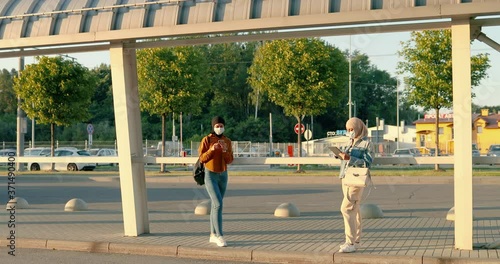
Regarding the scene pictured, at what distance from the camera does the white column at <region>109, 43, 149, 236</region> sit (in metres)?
10.9

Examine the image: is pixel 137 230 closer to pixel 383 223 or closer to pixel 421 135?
pixel 383 223

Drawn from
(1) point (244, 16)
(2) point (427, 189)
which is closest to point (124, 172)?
(1) point (244, 16)

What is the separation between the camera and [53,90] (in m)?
41.2

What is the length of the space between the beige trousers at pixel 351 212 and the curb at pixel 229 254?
35 cm

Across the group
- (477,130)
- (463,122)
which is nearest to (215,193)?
(463,122)

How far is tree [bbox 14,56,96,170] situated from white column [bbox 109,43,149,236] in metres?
30.7

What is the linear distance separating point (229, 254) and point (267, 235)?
1.80 metres

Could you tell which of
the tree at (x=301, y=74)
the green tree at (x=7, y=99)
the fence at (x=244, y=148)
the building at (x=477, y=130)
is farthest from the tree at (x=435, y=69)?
the green tree at (x=7, y=99)

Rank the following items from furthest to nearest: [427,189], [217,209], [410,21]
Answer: [427,189], [217,209], [410,21]

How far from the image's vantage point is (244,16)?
9773 mm

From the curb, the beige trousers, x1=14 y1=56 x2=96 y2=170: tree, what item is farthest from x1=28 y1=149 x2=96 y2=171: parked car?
the beige trousers

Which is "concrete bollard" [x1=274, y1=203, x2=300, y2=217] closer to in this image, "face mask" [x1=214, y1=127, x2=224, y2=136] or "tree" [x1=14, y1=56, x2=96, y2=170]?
"face mask" [x1=214, y1=127, x2=224, y2=136]

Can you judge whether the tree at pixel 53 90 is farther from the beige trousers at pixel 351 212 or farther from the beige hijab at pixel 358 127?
the beige hijab at pixel 358 127

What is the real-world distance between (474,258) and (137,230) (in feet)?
16.1
